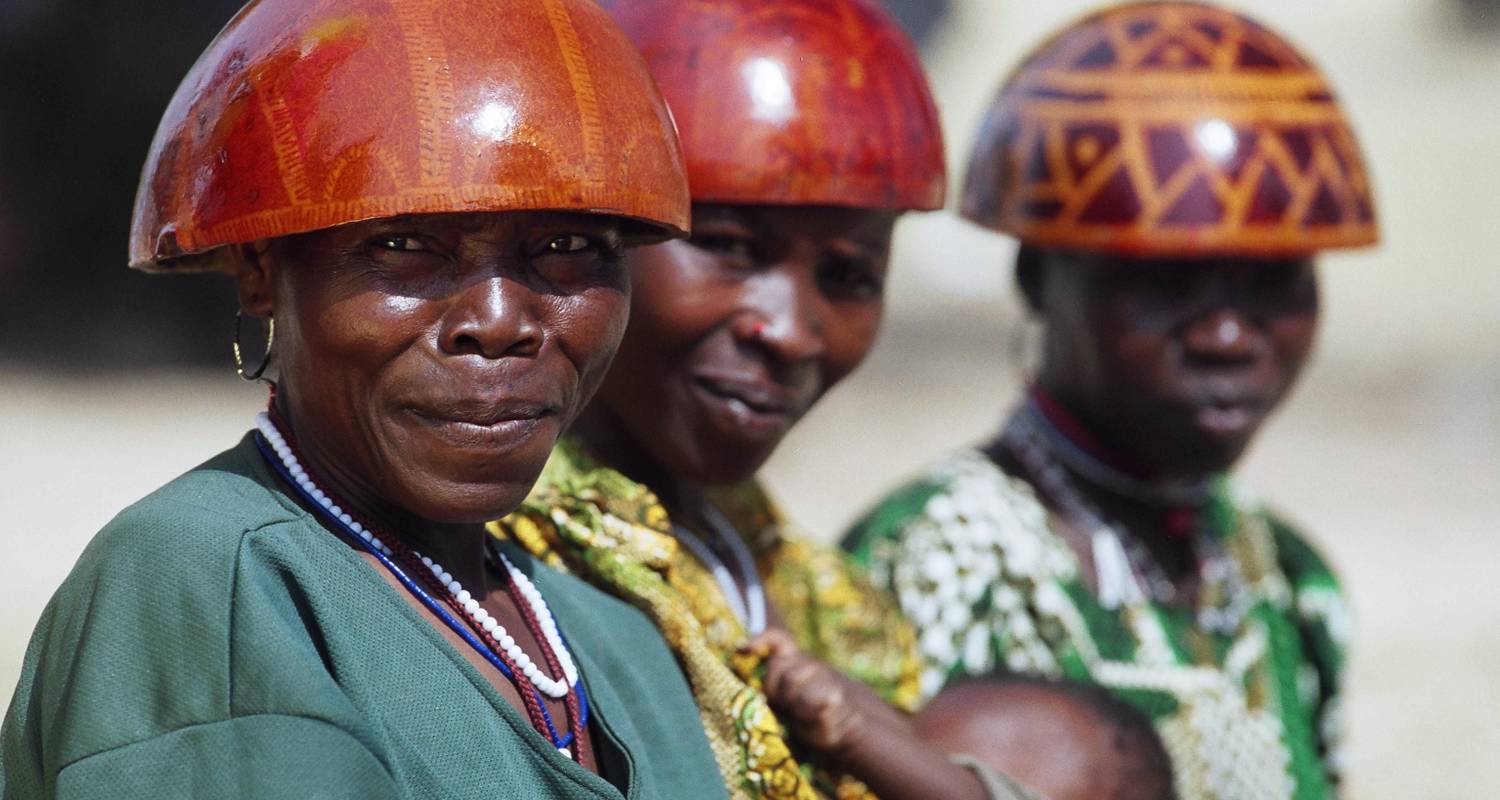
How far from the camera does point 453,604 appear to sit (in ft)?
7.16

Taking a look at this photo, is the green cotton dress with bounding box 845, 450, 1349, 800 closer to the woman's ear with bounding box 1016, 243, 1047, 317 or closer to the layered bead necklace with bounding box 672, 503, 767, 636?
the woman's ear with bounding box 1016, 243, 1047, 317

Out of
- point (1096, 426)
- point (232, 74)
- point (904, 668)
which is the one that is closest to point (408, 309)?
point (232, 74)

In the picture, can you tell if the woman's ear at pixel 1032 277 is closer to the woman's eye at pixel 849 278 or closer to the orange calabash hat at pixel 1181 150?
the orange calabash hat at pixel 1181 150

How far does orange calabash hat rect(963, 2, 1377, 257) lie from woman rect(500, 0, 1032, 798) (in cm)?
107

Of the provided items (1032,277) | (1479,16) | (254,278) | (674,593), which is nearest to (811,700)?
(674,593)

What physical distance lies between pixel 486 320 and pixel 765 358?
0.84 meters

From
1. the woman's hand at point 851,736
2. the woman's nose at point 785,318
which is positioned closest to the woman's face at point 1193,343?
the woman's nose at point 785,318

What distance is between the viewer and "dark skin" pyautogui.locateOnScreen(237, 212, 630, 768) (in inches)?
79.4

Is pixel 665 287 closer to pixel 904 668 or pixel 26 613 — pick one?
pixel 904 668

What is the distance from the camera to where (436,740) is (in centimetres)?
194

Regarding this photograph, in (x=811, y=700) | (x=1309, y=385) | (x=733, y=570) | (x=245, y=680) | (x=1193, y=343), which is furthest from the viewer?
(x=1309, y=385)

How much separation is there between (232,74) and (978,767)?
56.3 inches

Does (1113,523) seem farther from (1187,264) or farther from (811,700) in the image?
(811,700)

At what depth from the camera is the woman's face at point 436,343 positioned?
202cm
